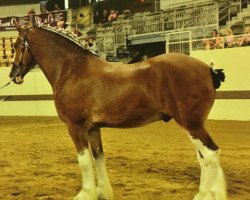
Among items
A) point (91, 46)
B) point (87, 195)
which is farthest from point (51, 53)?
point (91, 46)

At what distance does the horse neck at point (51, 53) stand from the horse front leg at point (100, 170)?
2.57 feet

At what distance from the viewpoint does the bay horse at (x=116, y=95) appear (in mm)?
4656

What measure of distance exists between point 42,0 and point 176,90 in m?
27.6

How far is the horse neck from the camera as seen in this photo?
17.8 ft

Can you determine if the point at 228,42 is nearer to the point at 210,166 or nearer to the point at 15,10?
the point at 210,166

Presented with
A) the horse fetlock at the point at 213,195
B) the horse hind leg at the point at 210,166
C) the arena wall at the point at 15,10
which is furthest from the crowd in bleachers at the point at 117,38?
the horse fetlock at the point at 213,195

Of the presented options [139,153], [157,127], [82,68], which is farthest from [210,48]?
[82,68]

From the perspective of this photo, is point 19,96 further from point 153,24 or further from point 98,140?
point 98,140

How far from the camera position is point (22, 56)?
18.6ft

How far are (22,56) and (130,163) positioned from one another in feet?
9.38

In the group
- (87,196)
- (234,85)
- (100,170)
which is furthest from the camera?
(234,85)

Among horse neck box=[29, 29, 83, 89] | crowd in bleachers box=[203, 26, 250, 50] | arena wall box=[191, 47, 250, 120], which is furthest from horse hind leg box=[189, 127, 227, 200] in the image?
crowd in bleachers box=[203, 26, 250, 50]

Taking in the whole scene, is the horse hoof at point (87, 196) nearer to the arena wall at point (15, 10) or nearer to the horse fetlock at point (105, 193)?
→ the horse fetlock at point (105, 193)

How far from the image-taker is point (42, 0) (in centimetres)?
3070
